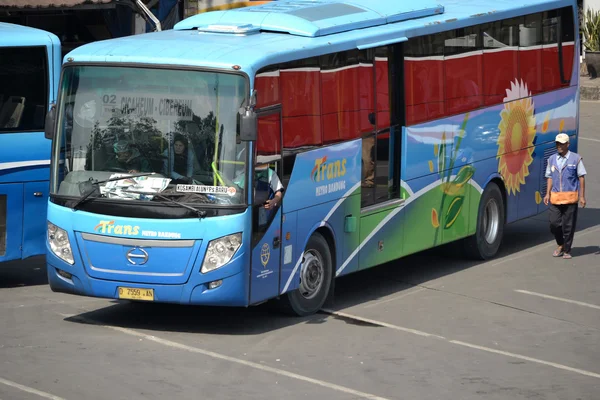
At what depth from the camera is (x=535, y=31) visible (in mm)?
17141

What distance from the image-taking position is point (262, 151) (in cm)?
1148

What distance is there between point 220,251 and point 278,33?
2.77 meters

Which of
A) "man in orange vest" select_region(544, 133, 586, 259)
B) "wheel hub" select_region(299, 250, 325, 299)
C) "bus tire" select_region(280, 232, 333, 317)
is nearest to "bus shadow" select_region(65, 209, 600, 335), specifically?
"bus tire" select_region(280, 232, 333, 317)

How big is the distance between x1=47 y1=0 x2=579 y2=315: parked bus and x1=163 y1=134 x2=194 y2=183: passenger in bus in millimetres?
13

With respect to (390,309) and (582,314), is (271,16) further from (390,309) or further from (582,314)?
(582,314)

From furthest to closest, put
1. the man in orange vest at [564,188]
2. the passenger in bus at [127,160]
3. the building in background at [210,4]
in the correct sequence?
the building in background at [210,4]
the man in orange vest at [564,188]
the passenger in bus at [127,160]

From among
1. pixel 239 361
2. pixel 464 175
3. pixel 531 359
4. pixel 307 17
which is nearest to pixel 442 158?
pixel 464 175

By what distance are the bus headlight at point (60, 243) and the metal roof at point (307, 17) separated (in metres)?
2.72

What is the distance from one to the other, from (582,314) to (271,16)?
15.6 ft

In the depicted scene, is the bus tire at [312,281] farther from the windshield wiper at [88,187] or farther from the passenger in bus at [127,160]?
the windshield wiper at [88,187]

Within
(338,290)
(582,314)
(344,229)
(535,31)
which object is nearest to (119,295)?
(344,229)

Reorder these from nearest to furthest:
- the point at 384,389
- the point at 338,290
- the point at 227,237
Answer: the point at 384,389
the point at 227,237
the point at 338,290

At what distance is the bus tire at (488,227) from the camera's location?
16.3 metres

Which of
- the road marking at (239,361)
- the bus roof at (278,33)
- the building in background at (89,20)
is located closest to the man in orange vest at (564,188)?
the bus roof at (278,33)
